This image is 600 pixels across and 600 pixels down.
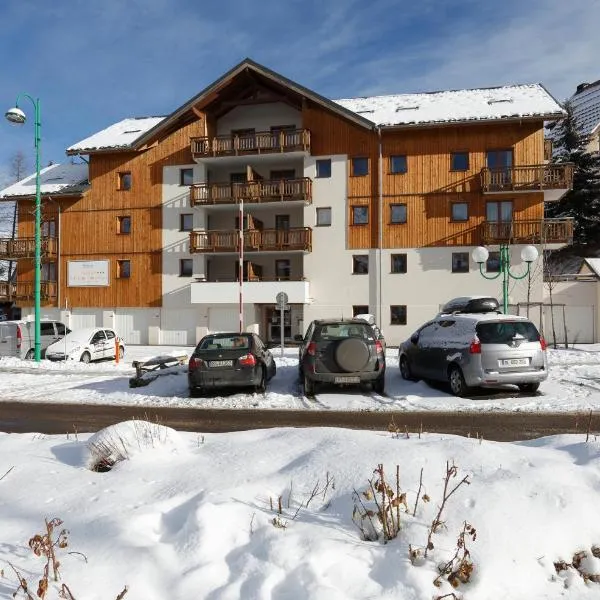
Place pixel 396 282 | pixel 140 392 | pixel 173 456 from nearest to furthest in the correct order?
pixel 173 456
pixel 140 392
pixel 396 282

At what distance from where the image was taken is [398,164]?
1204 inches

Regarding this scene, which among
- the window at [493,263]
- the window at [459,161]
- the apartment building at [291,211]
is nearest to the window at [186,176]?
the apartment building at [291,211]

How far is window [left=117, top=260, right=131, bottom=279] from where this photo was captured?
33125mm

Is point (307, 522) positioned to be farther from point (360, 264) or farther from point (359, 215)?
point (359, 215)

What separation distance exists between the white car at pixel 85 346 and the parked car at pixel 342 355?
34.2 ft

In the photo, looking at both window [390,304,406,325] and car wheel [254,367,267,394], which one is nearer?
car wheel [254,367,267,394]

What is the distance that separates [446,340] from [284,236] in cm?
1919

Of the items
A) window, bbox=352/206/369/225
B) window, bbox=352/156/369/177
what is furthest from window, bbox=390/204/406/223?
window, bbox=352/156/369/177

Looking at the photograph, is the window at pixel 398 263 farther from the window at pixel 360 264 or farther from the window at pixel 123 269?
the window at pixel 123 269

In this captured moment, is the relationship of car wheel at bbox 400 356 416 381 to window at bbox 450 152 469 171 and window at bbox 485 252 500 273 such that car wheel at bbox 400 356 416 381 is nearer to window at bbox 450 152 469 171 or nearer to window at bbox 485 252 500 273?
window at bbox 485 252 500 273


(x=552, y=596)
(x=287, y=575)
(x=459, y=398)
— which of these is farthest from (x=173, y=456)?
(x=459, y=398)

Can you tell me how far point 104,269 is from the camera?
109ft

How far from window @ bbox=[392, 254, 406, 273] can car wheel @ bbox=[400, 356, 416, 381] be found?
53.7 feet

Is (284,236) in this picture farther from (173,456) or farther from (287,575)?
(287,575)
